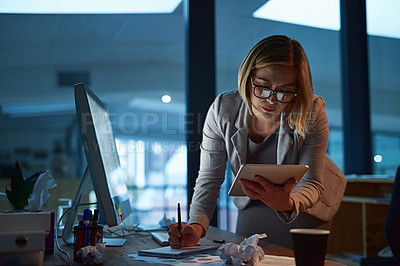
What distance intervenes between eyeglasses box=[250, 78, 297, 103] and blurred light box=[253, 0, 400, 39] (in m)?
1.36

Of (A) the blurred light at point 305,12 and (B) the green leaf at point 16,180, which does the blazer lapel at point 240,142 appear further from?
(A) the blurred light at point 305,12

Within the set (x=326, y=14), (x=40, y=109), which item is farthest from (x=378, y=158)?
(x=40, y=109)

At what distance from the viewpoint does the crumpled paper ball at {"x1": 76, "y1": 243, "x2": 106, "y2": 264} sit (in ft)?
3.26

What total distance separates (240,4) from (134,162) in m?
1.79

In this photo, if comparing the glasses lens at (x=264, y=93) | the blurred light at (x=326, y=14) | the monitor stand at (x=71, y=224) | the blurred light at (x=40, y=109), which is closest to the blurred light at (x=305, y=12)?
the blurred light at (x=326, y=14)

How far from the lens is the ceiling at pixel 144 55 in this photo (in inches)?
103

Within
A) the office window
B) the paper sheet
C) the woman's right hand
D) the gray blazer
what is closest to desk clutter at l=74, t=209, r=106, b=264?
the paper sheet

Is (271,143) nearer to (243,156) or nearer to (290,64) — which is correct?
(243,156)

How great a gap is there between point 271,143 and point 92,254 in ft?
2.87

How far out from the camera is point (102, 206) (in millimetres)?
1083

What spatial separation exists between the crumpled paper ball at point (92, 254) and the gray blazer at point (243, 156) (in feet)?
1.47

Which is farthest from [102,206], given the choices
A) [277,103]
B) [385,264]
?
[385,264]

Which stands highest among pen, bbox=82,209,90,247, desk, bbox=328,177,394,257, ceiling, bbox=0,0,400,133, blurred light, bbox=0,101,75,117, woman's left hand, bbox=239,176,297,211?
ceiling, bbox=0,0,400,133

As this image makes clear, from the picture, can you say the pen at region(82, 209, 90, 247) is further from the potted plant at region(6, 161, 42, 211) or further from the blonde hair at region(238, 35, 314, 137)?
the blonde hair at region(238, 35, 314, 137)
